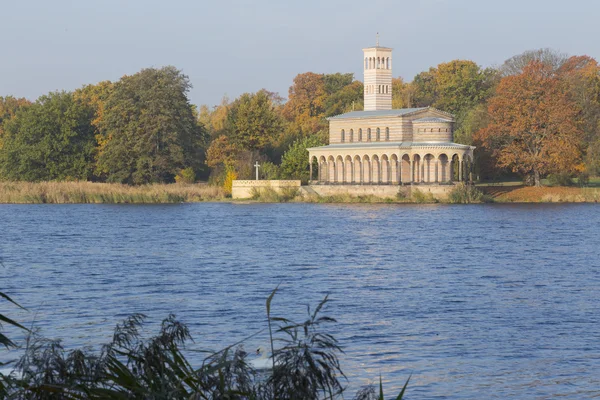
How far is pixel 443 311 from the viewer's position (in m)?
24.1

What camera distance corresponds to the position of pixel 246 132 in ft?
333

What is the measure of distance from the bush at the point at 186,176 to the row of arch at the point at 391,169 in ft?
38.5

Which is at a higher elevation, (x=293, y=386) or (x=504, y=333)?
(x=293, y=386)

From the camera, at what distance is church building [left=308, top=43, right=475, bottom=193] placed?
8738 centimetres

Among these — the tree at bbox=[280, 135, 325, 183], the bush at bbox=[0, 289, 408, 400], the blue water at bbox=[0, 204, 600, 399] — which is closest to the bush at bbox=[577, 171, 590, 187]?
the blue water at bbox=[0, 204, 600, 399]

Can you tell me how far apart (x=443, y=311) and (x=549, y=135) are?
61337 millimetres

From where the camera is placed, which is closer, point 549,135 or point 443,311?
point 443,311

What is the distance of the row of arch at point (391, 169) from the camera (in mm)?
88000

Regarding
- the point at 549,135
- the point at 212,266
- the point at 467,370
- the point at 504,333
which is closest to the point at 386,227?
the point at 212,266

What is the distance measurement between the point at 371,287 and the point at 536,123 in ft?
183

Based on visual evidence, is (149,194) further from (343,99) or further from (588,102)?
(343,99)

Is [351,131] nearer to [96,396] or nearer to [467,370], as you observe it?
[467,370]

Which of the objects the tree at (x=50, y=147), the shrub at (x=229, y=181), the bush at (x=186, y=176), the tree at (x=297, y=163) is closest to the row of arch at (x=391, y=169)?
the tree at (x=297, y=163)

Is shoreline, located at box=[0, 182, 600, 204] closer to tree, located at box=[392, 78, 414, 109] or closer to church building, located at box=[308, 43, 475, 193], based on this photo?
church building, located at box=[308, 43, 475, 193]
